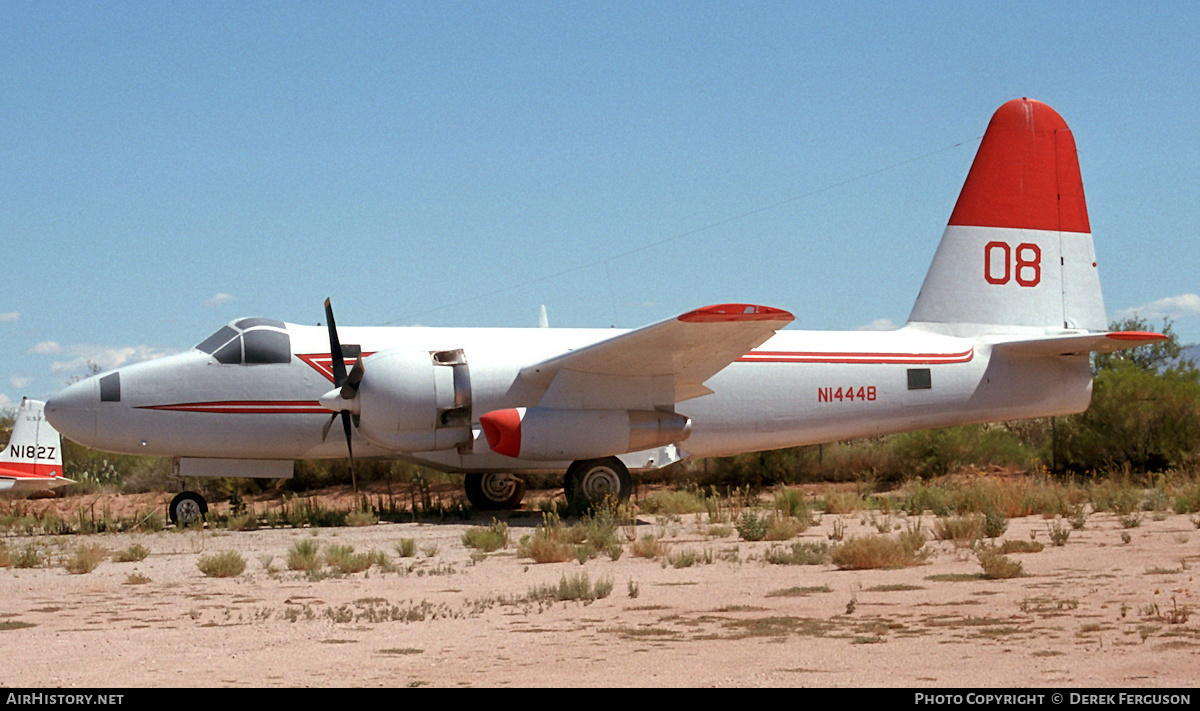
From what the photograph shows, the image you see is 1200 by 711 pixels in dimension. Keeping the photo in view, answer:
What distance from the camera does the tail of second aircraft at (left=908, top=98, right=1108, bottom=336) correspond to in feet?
62.5

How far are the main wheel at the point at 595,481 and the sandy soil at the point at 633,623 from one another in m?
4.20

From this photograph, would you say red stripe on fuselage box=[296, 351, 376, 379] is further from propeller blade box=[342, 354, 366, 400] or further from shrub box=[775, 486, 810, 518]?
shrub box=[775, 486, 810, 518]

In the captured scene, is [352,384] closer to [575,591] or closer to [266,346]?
[266,346]

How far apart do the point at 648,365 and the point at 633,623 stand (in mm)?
8383

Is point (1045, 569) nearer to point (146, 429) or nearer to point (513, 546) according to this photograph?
point (513, 546)

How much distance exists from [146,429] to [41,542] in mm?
2408

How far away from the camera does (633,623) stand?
25.2 ft

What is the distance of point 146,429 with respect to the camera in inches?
629

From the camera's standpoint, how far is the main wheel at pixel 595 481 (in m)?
16.2

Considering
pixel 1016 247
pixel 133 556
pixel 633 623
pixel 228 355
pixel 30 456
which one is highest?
pixel 1016 247

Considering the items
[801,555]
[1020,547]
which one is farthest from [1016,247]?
[801,555]

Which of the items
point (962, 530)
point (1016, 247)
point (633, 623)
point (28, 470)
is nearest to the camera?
point (633, 623)

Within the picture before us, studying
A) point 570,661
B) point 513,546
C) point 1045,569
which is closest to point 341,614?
point 570,661

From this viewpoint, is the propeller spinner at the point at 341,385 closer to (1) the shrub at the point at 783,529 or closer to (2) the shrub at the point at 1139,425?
(1) the shrub at the point at 783,529
